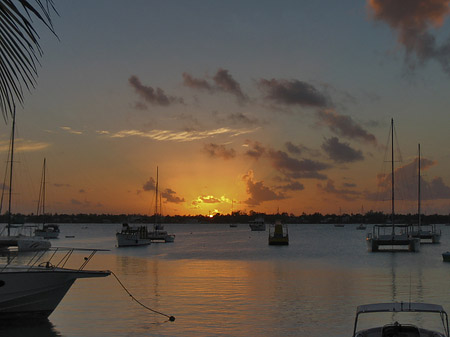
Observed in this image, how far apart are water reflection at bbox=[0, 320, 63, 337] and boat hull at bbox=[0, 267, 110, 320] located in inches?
11.4

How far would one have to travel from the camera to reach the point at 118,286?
39.3 meters

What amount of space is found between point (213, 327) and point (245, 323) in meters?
1.86

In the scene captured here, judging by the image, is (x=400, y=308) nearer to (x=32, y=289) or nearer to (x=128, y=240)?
(x=32, y=289)

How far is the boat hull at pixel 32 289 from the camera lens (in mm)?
21906

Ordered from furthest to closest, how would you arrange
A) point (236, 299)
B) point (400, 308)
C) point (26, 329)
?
point (236, 299)
point (26, 329)
point (400, 308)

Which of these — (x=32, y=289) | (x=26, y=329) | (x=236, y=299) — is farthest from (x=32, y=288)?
(x=236, y=299)

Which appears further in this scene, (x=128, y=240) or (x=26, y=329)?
(x=128, y=240)

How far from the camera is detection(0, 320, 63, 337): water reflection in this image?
2193cm

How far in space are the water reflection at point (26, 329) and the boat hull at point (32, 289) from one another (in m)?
0.29

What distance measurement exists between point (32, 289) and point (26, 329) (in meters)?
1.66

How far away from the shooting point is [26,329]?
22.5 m

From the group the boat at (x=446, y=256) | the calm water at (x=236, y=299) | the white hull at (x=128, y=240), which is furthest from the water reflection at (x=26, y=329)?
the white hull at (x=128, y=240)

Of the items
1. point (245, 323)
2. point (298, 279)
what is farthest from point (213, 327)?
point (298, 279)

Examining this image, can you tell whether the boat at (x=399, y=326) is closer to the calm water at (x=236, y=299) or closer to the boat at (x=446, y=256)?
the calm water at (x=236, y=299)
